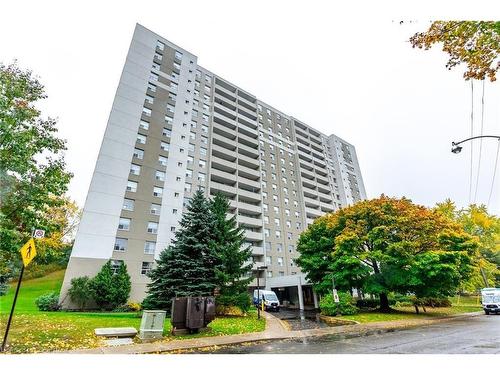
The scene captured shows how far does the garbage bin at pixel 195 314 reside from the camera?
10086 mm

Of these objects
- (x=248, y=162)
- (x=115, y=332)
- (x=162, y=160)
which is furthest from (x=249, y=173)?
(x=115, y=332)

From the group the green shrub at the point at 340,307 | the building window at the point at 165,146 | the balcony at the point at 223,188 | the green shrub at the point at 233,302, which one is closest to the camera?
the green shrub at the point at 233,302

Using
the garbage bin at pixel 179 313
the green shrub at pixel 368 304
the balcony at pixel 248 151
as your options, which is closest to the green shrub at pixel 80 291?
the garbage bin at pixel 179 313

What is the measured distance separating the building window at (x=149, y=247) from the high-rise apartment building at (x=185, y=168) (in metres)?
0.10

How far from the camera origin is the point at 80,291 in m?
21.6

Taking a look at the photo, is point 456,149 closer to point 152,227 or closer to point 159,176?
point 152,227

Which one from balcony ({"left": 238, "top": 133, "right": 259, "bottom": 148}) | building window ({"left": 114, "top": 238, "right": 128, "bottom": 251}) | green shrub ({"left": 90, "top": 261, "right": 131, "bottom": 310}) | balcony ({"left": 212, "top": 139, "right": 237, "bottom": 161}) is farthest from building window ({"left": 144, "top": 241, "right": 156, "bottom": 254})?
balcony ({"left": 238, "top": 133, "right": 259, "bottom": 148})

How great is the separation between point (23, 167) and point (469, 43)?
1272cm

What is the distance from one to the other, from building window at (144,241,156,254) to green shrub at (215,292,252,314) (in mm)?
13795

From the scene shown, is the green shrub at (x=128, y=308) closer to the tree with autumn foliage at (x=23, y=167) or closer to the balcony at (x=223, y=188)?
the tree with autumn foliage at (x=23, y=167)

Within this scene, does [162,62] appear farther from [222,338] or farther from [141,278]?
[222,338]

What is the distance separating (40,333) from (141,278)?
17.9 meters

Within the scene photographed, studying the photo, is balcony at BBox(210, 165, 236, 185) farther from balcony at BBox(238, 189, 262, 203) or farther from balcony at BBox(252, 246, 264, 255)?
balcony at BBox(252, 246, 264, 255)

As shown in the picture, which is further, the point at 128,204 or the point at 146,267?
the point at 128,204
